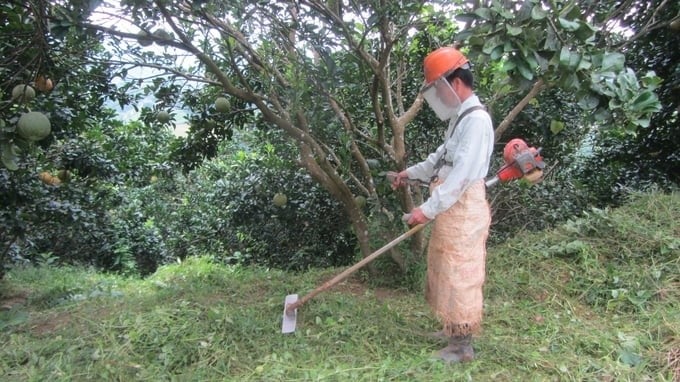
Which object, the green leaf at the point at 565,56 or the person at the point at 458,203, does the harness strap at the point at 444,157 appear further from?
the green leaf at the point at 565,56

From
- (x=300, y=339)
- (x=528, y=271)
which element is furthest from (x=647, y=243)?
(x=300, y=339)

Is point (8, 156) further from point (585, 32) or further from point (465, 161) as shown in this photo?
point (585, 32)

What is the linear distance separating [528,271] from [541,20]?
2208 millimetres

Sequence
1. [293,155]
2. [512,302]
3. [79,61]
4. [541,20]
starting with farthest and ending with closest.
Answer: [293,155], [79,61], [512,302], [541,20]

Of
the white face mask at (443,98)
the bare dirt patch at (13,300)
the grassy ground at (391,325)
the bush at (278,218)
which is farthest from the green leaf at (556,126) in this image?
the bare dirt patch at (13,300)

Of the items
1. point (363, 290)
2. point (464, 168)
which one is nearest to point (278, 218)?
point (363, 290)

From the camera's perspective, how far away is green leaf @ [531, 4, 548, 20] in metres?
2.23

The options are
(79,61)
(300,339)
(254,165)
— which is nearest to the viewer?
(300,339)

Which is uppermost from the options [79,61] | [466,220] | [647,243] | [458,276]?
[79,61]

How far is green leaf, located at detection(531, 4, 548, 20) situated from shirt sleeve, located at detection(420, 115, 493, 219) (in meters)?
0.54

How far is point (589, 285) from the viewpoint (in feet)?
11.9

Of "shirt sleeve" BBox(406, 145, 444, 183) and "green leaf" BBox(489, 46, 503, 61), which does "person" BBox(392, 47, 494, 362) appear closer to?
"shirt sleeve" BBox(406, 145, 444, 183)

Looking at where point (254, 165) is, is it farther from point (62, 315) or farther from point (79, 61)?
point (62, 315)

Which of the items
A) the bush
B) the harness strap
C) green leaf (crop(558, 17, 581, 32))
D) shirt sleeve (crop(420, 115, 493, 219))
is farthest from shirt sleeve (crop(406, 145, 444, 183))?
the bush
